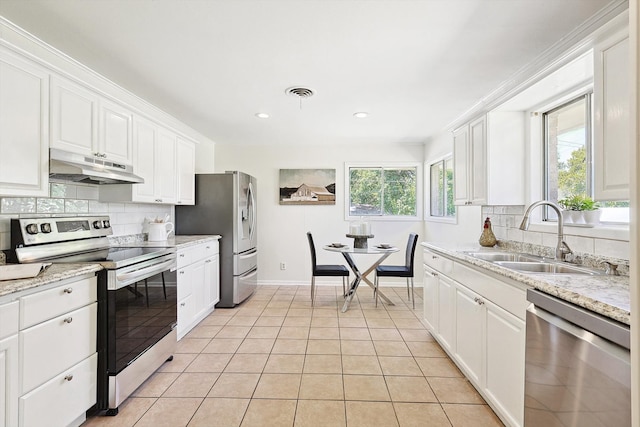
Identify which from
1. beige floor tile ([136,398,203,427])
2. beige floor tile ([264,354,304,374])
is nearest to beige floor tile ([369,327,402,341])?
beige floor tile ([264,354,304,374])

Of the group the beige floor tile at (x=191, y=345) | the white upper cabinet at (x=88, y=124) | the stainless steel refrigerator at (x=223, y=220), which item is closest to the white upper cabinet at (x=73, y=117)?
the white upper cabinet at (x=88, y=124)

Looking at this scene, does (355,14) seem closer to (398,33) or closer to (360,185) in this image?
(398,33)

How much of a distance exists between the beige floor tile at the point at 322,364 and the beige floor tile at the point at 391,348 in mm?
404

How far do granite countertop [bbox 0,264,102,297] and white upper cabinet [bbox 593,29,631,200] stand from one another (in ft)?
8.68

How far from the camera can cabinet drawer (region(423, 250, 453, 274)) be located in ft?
8.21

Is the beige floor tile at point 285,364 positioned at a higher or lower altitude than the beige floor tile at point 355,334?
lower

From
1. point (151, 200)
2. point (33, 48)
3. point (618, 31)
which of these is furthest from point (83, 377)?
point (618, 31)

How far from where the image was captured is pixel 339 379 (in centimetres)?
229

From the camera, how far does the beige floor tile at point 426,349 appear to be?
2.70 metres

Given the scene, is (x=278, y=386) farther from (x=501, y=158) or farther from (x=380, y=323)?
(x=501, y=158)

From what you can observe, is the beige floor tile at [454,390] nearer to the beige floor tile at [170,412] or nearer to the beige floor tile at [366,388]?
the beige floor tile at [366,388]

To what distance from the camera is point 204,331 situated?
321 cm

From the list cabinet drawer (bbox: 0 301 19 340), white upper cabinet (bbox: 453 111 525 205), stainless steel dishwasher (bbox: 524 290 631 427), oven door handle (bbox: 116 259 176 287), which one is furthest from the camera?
white upper cabinet (bbox: 453 111 525 205)

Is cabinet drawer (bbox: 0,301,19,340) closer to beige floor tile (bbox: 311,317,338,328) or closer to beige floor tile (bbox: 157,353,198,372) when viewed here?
beige floor tile (bbox: 157,353,198,372)
